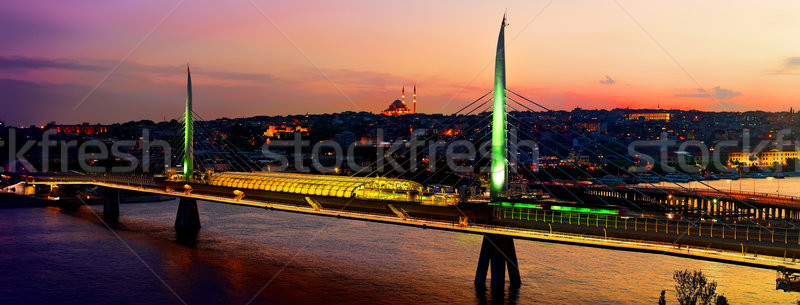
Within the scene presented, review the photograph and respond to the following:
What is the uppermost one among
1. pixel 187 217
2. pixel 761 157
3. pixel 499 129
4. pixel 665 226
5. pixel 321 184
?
pixel 499 129

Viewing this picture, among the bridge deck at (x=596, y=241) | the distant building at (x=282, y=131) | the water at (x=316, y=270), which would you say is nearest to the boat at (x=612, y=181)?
the water at (x=316, y=270)

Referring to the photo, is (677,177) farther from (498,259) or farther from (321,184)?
(498,259)

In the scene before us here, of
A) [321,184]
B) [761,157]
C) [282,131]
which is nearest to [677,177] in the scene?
[761,157]

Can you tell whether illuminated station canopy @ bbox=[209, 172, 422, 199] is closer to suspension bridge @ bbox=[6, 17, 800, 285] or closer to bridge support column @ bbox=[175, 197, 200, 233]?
suspension bridge @ bbox=[6, 17, 800, 285]

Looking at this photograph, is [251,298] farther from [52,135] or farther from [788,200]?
[52,135]

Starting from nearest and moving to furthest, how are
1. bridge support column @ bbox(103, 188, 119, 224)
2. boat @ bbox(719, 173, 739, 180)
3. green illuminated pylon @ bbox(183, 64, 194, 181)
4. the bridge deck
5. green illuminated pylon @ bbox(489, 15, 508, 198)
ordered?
the bridge deck
green illuminated pylon @ bbox(489, 15, 508, 198)
green illuminated pylon @ bbox(183, 64, 194, 181)
bridge support column @ bbox(103, 188, 119, 224)
boat @ bbox(719, 173, 739, 180)

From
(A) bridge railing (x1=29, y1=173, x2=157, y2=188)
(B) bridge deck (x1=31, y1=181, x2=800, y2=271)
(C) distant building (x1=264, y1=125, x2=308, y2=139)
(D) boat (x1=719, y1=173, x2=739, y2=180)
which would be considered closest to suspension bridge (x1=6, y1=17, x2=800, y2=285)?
(B) bridge deck (x1=31, y1=181, x2=800, y2=271)

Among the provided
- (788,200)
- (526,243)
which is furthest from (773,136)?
(526,243)
